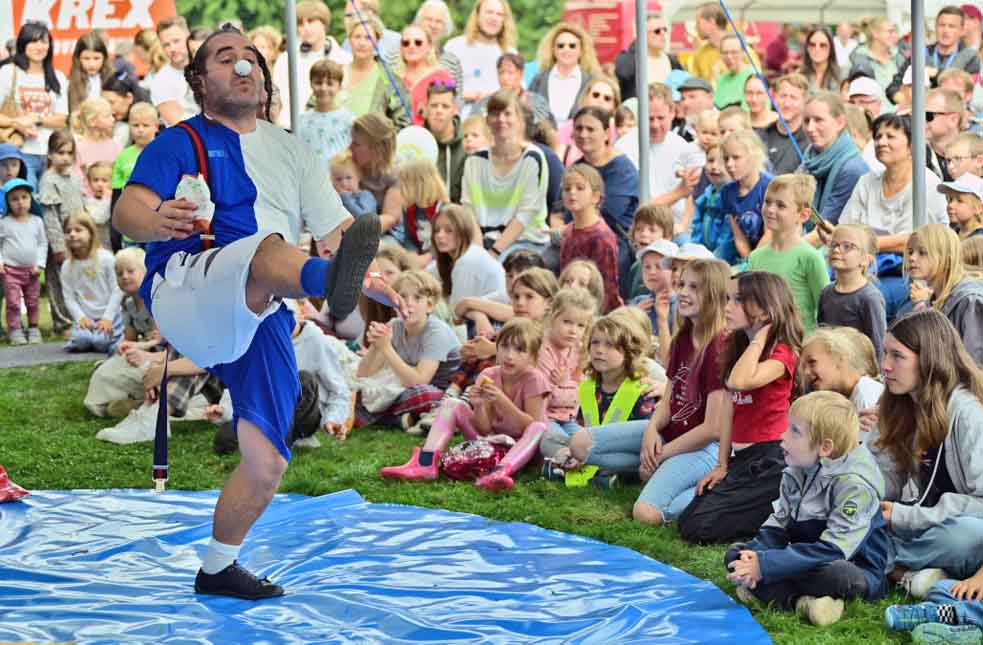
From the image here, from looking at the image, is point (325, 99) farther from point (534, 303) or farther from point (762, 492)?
point (762, 492)

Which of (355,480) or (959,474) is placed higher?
(959,474)

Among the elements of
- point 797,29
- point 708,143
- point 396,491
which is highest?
point 797,29

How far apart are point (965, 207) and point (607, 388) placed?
6.50ft

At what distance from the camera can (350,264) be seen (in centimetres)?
421

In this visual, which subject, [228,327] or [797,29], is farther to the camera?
[797,29]

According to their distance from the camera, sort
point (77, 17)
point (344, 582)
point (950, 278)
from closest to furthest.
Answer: point (344, 582), point (950, 278), point (77, 17)

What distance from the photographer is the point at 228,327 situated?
453cm

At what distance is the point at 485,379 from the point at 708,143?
11.3ft

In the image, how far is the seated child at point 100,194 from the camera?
11.4 m

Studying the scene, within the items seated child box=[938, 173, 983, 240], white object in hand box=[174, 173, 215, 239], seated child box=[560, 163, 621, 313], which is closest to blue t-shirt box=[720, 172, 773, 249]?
seated child box=[560, 163, 621, 313]

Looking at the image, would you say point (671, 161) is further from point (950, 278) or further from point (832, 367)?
point (832, 367)

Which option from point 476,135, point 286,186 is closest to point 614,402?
point 286,186

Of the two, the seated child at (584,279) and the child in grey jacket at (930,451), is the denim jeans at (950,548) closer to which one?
the child in grey jacket at (930,451)

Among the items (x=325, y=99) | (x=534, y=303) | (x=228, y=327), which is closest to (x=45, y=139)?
(x=325, y=99)
